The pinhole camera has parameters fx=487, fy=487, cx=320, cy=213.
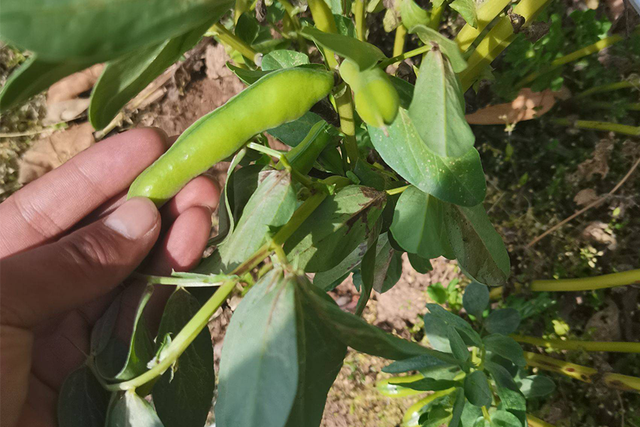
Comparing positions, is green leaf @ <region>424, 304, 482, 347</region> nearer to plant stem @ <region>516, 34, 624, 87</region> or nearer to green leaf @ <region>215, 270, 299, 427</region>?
green leaf @ <region>215, 270, 299, 427</region>

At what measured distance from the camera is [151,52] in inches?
26.6

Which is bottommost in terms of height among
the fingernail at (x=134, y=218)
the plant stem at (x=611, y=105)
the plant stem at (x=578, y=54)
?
the plant stem at (x=611, y=105)

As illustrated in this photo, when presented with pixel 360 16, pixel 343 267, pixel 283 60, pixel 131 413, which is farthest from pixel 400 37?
pixel 131 413

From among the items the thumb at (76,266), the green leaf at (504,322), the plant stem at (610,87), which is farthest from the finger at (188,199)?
the plant stem at (610,87)

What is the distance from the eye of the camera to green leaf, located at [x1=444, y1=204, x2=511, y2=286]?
952 mm

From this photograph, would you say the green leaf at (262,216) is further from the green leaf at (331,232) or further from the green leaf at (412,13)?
the green leaf at (412,13)

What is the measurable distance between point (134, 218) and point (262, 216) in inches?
12.9

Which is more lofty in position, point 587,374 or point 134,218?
point 134,218

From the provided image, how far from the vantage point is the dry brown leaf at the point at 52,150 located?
6.50 feet

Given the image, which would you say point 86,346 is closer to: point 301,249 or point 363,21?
point 301,249

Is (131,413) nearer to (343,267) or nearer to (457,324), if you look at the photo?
(343,267)

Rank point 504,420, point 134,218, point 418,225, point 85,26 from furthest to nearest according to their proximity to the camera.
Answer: point 504,420 → point 134,218 → point 418,225 → point 85,26

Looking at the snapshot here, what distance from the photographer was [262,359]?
2.13ft

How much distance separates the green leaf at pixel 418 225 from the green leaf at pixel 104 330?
0.61 m
